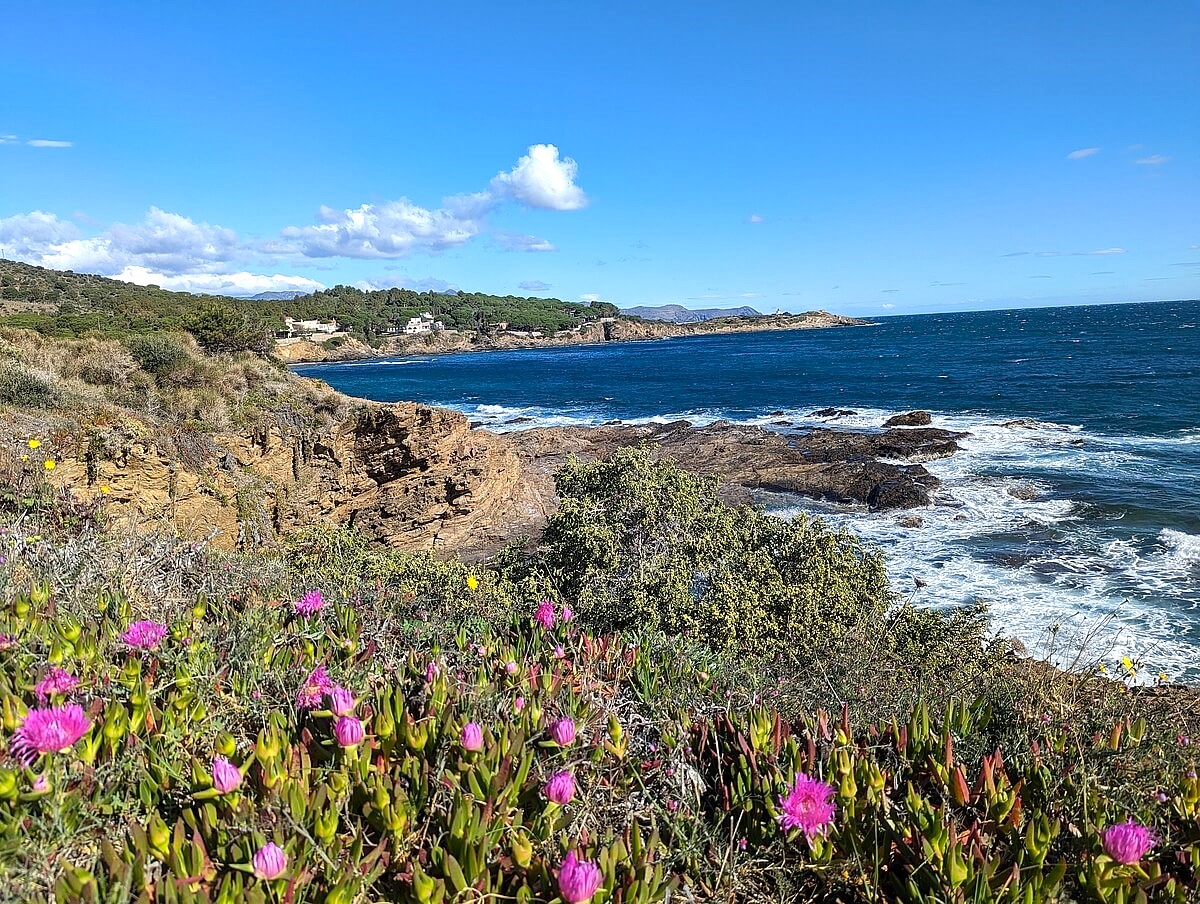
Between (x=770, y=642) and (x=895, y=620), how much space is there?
1.71 meters

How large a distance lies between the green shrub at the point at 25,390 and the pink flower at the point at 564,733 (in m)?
Result: 12.9

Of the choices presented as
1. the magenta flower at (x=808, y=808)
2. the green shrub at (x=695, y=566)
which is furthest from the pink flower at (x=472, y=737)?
the green shrub at (x=695, y=566)

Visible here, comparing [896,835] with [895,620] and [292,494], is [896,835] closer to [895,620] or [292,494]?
[895,620]

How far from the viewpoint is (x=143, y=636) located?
246 centimetres

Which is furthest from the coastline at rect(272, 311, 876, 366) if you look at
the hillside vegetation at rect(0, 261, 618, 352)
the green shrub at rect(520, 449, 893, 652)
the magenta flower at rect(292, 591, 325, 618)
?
the magenta flower at rect(292, 591, 325, 618)

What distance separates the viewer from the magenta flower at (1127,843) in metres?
1.72

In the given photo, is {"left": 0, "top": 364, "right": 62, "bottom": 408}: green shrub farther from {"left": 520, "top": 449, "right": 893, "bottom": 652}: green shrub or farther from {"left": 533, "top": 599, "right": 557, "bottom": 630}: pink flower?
{"left": 533, "top": 599, "right": 557, "bottom": 630}: pink flower

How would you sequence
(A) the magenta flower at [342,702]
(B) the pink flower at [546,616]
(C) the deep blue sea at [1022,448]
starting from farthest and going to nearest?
(C) the deep blue sea at [1022,448], (B) the pink flower at [546,616], (A) the magenta flower at [342,702]

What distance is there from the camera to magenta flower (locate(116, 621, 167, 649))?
2420mm

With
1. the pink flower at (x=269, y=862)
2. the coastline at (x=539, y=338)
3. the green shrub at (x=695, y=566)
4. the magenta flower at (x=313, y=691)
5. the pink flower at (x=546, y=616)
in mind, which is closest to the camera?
the pink flower at (x=269, y=862)

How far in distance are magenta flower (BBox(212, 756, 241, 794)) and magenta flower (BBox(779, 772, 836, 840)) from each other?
1457mm

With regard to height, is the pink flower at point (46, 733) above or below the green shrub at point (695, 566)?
above

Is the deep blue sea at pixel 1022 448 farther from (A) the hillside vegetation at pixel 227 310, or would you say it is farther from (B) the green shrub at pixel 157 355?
(B) the green shrub at pixel 157 355

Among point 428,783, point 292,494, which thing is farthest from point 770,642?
point 292,494
